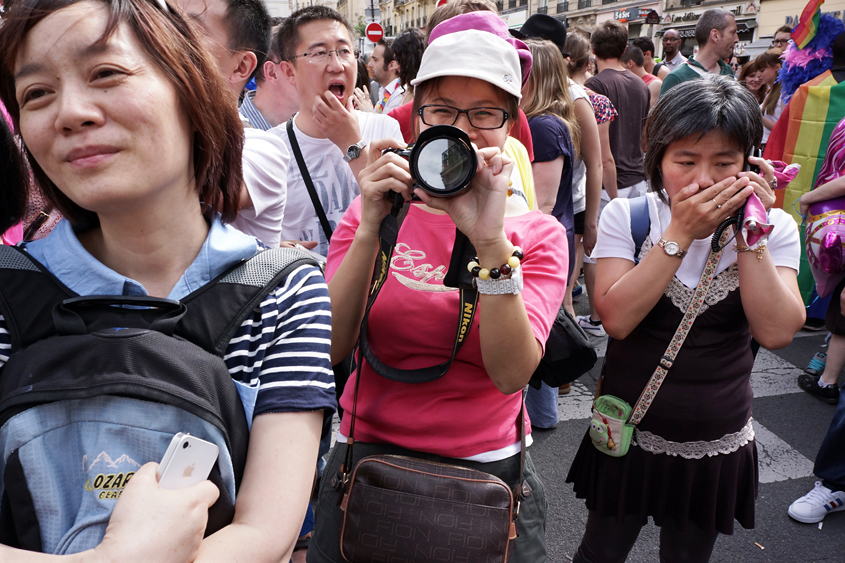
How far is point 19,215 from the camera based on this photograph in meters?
1.21

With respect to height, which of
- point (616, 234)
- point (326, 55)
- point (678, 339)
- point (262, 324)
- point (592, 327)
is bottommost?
point (592, 327)

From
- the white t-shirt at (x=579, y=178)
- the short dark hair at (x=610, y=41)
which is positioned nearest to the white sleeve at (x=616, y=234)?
the white t-shirt at (x=579, y=178)

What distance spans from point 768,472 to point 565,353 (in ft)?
7.04

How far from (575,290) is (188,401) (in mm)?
4765

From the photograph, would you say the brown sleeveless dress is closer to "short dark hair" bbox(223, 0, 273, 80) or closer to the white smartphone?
the white smartphone

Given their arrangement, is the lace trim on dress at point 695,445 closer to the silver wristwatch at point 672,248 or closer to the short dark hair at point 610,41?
the silver wristwatch at point 672,248

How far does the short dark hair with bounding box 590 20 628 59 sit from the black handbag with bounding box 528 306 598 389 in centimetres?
445

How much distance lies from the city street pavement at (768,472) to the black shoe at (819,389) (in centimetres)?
4

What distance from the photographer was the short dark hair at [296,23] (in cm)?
267

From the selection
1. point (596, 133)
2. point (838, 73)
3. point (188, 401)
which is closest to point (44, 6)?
point (188, 401)

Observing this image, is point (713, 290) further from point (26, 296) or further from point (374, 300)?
point (26, 296)

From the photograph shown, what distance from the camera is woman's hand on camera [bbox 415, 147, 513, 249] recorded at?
3.83ft

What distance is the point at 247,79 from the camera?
2430 mm

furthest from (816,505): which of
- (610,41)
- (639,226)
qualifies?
(610,41)
